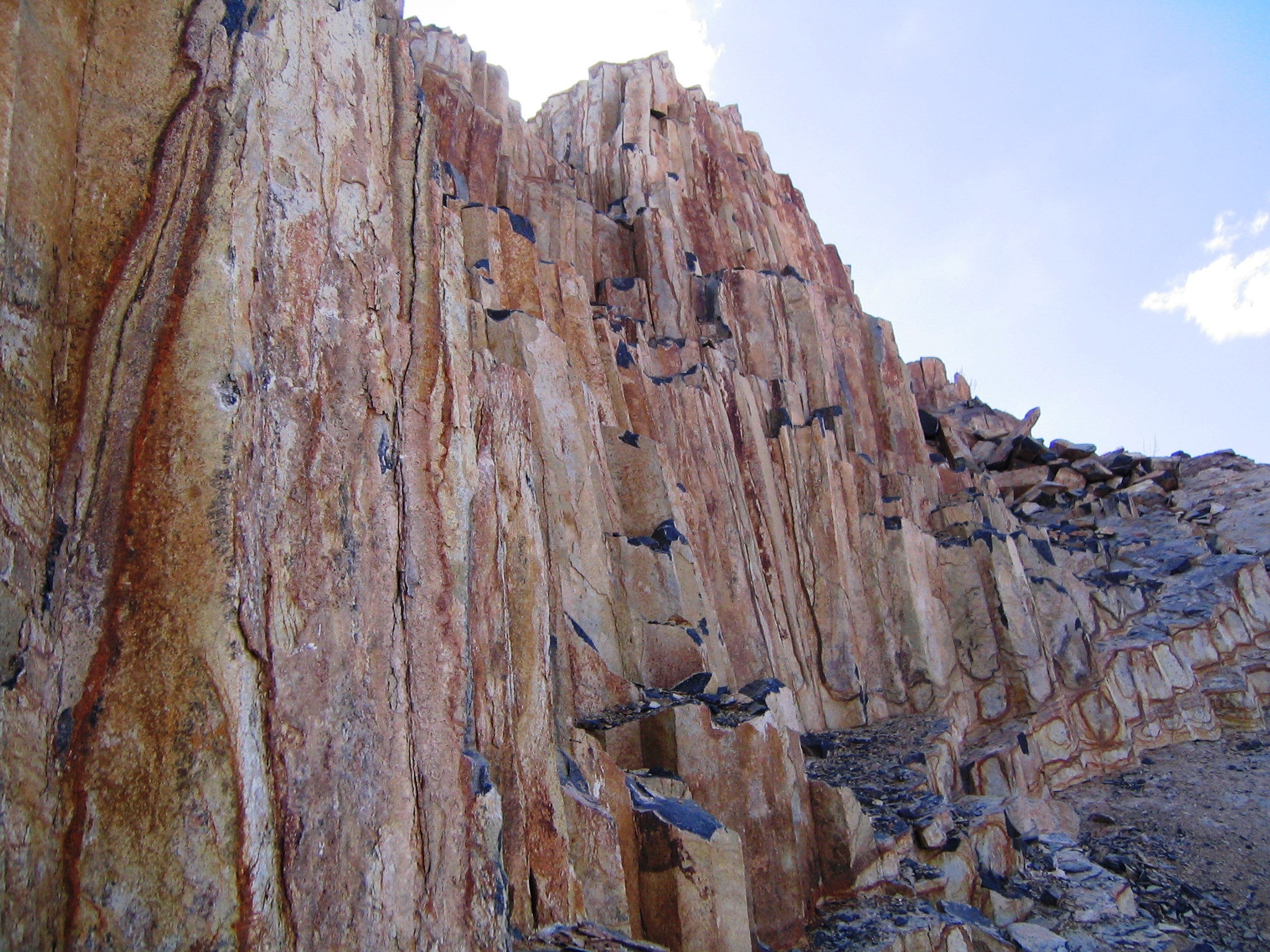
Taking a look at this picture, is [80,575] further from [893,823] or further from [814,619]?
[814,619]

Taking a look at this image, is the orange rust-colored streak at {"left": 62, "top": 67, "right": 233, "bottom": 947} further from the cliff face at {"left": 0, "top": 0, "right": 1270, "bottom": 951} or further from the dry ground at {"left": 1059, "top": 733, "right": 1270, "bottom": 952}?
the dry ground at {"left": 1059, "top": 733, "right": 1270, "bottom": 952}

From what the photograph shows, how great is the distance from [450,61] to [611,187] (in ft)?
16.2

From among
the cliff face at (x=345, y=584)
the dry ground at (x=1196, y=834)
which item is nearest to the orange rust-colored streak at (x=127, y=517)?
the cliff face at (x=345, y=584)

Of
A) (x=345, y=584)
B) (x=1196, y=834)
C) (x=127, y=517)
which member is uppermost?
(x=127, y=517)

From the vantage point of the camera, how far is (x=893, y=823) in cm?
900

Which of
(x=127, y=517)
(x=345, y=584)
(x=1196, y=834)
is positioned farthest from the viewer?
(x=1196, y=834)

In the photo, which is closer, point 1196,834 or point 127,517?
point 127,517

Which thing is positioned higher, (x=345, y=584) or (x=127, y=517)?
(x=127, y=517)

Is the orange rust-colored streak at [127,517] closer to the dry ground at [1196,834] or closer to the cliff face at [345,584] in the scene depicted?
the cliff face at [345,584]

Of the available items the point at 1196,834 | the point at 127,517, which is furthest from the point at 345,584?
the point at 1196,834

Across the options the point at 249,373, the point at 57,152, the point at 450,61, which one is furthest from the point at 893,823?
the point at 450,61

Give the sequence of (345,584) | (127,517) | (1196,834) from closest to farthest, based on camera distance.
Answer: (127,517) → (345,584) → (1196,834)

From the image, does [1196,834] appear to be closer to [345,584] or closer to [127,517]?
[345,584]

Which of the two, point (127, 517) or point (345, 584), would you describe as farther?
point (345, 584)
